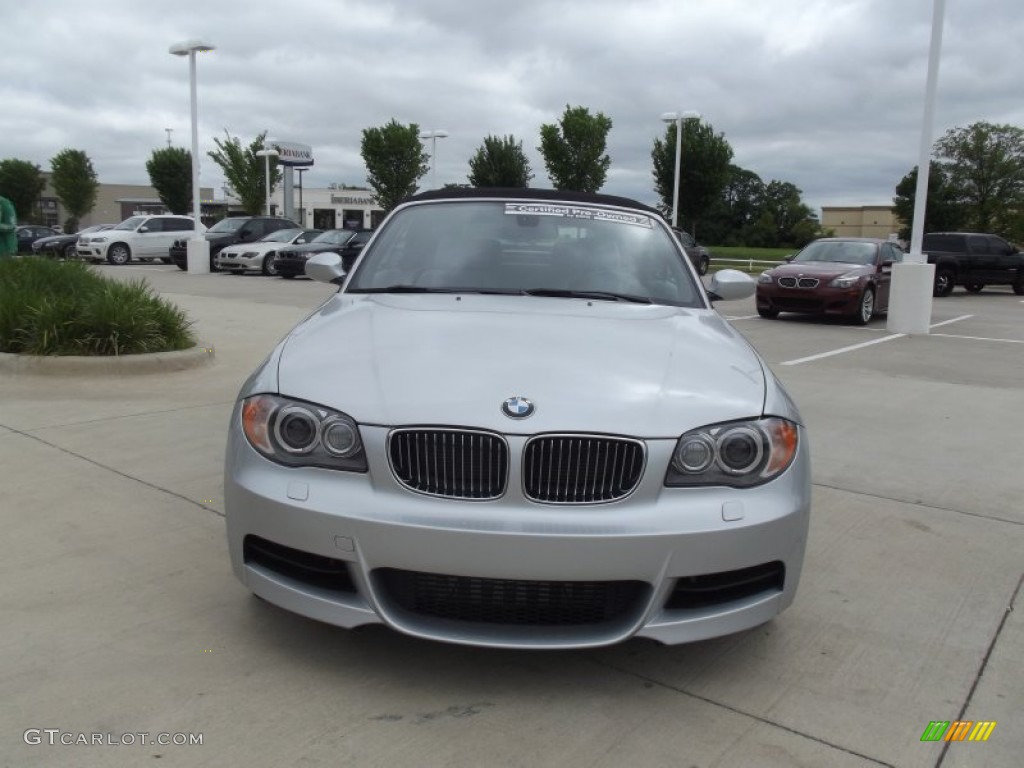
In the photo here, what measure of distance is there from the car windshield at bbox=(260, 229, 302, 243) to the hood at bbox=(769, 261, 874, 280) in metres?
15.0

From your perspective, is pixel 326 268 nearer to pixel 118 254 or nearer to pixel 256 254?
pixel 256 254

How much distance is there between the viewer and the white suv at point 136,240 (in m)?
28.1

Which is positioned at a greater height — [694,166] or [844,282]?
[694,166]

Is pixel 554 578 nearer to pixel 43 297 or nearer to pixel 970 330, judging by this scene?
pixel 43 297

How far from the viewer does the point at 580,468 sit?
2539 mm

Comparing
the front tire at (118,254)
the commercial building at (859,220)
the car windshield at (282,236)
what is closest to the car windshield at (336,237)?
the car windshield at (282,236)

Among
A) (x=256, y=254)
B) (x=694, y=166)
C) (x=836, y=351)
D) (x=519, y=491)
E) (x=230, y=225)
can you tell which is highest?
(x=694, y=166)

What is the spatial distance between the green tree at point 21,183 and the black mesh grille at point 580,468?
242 feet

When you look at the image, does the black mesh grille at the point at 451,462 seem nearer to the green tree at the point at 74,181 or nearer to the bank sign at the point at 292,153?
the bank sign at the point at 292,153

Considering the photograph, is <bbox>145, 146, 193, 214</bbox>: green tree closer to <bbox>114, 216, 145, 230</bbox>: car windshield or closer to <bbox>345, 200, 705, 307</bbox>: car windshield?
<bbox>114, 216, 145, 230</bbox>: car windshield

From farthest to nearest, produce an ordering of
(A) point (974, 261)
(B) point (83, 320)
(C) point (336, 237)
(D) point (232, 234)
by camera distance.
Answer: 1. (D) point (232, 234)
2. (C) point (336, 237)
3. (A) point (974, 261)
4. (B) point (83, 320)

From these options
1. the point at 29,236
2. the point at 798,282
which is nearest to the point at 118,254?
the point at 29,236

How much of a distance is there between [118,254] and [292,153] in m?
20.2

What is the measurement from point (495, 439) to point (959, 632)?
2.02 meters
